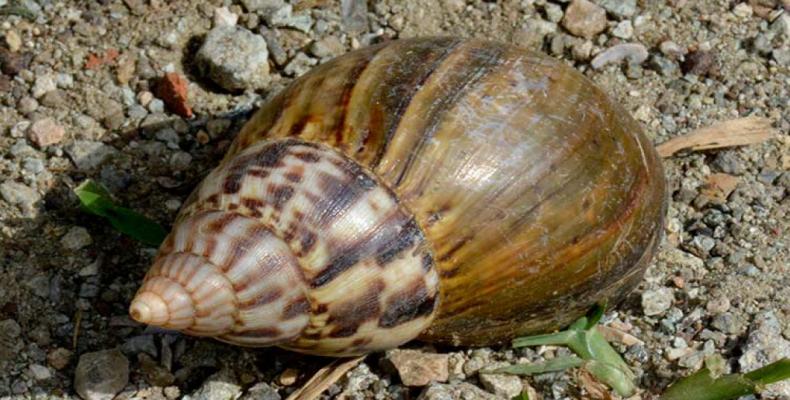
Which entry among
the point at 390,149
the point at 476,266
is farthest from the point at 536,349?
the point at 390,149

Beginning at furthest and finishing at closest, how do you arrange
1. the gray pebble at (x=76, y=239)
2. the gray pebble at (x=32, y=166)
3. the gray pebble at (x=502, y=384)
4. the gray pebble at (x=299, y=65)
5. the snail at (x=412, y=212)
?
the gray pebble at (x=299, y=65) → the gray pebble at (x=32, y=166) → the gray pebble at (x=76, y=239) → the gray pebble at (x=502, y=384) → the snail at (x=412, y=212)

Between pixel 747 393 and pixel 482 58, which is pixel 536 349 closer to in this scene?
pixel 747 393

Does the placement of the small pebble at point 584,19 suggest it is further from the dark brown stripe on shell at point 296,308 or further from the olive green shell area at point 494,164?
the dark brown stripe on shell at point 296,308

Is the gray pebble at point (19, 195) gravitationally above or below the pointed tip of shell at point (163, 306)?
below

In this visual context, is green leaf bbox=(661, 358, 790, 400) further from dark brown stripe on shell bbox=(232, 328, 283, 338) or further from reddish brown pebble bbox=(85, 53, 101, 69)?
reddish brown pebble bbox=(85, 53, 101, 69)

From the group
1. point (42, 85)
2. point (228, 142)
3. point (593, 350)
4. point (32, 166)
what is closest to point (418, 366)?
point (593, 350)

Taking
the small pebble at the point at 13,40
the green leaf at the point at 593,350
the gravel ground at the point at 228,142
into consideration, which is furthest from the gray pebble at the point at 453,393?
the small pebble at the point at 13,40

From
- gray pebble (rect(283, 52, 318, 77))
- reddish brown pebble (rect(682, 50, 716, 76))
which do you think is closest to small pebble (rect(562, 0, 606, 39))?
reddish brown pebble (rect(682, 50, 716, 76))
